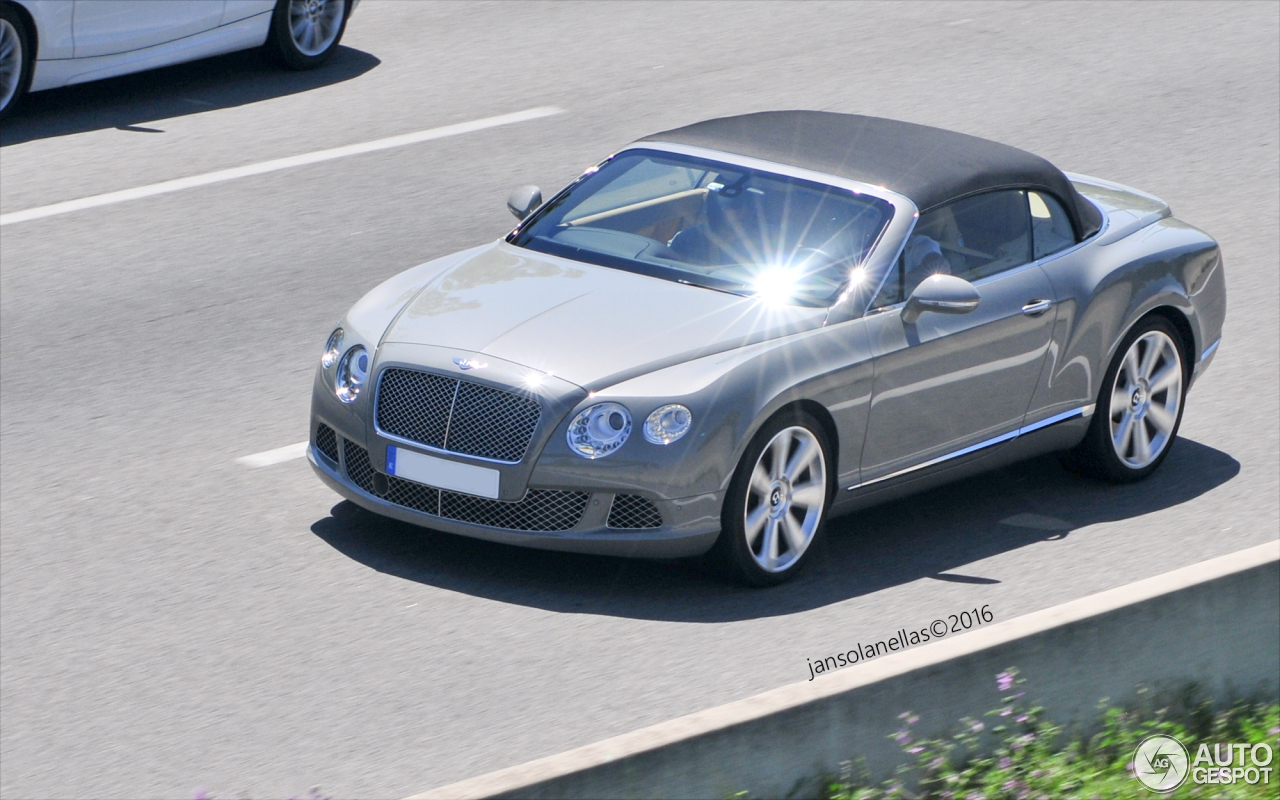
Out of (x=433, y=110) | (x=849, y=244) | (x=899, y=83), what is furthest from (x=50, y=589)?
(x=899, y=83)

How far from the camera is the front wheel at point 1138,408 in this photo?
812cm

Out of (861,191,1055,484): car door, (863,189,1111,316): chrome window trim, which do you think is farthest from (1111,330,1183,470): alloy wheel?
(861,191,1055,484): car door

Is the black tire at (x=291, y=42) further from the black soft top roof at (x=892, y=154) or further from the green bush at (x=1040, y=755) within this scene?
the green bush at (x=1040, y=755)

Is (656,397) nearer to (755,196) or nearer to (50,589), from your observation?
(755,196)

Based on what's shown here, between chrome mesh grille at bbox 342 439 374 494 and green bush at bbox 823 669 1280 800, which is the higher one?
green bush at bbox 823 669 1280 800

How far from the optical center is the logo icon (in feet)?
18.1

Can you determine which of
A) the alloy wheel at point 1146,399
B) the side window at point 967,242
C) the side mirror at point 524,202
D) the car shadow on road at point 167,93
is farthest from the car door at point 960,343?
the car shadow on road at point 167,93

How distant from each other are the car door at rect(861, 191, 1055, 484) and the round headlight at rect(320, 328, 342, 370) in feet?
6.50

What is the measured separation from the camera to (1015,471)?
8.44 metres

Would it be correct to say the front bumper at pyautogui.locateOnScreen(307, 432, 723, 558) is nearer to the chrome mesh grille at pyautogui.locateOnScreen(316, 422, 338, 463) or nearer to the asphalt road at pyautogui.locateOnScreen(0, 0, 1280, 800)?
the asphalt road at pyautogui.locateOnScreen(0, 0, 1280, 800)

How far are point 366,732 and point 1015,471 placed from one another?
3.71 meters

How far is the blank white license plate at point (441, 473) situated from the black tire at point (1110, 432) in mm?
2814

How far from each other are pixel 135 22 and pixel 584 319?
22.9 feet

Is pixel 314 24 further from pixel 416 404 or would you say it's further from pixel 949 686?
pixel 949 686
